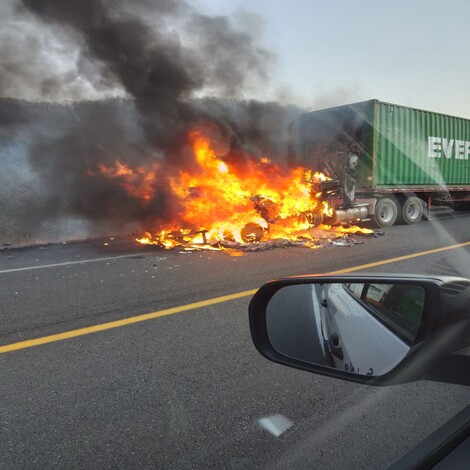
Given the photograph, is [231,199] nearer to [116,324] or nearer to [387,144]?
[387,144]

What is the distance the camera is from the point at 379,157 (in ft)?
38.6

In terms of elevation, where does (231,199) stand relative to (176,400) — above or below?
above

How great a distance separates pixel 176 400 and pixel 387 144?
11.1 m

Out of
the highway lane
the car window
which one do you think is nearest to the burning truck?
the highway lane

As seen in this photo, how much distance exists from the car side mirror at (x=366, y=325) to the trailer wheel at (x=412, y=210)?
38.7 ft

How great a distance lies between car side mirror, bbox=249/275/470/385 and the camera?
3.29ft

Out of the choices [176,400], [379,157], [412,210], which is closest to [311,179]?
[379,157]

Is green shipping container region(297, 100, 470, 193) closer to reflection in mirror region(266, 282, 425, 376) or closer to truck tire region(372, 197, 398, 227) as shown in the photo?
truck tire region(372, 197, 398, 227)

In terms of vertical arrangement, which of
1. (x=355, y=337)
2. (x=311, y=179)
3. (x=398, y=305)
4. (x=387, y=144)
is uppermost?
(x=387, y=144)

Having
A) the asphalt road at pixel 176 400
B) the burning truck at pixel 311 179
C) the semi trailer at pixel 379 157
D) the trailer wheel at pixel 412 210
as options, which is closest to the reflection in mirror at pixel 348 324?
the asphalt road at pixel 176 400

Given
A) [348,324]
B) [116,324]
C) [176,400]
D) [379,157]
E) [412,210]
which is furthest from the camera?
[412,210]

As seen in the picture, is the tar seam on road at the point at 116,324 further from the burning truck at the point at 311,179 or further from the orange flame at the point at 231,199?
the orange flame at the point at 231,199

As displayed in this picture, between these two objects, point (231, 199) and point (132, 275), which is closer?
point (132, 275)

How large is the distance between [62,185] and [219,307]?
35.7ft
